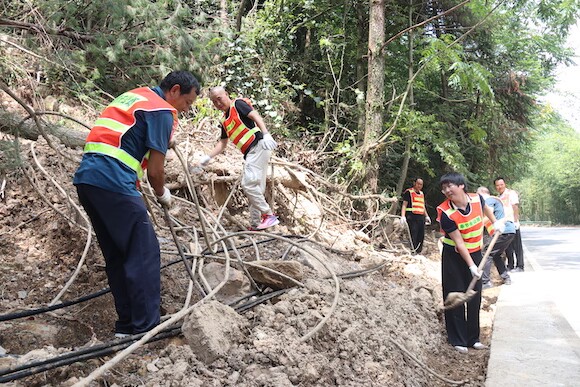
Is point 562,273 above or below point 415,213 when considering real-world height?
below

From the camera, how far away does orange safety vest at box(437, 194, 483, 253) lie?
14.0 ft

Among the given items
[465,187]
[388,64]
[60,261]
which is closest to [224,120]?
[60,261]

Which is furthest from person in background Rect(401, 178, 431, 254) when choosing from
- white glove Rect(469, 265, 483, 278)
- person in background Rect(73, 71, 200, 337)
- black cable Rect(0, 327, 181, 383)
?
black cable Rect(0, 327, 181, 383)

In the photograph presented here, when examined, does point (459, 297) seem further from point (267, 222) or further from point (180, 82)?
point (180, 82)

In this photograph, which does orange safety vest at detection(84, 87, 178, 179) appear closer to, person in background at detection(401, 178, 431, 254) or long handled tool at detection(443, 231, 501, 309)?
long handled tool at detection(443, 231, 501, 309)

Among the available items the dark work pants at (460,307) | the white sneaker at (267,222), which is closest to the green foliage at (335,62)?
the white sneaker at (267,222)

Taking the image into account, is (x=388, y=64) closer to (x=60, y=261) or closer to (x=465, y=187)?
(x=465, y=187)

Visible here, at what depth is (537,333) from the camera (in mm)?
4184

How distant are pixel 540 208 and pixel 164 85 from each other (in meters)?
58.4

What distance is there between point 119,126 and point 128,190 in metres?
0.36

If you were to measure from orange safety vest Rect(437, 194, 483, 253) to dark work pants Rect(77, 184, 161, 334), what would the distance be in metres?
2.61

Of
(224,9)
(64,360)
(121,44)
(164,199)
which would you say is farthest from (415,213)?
(64,360)

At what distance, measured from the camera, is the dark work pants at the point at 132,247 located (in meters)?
2.68

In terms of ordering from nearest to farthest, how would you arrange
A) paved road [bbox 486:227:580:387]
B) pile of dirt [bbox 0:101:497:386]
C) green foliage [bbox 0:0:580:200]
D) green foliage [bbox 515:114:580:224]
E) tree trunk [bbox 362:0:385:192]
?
1. pile of dirt [bbox 0:101:497:386]
2. paved road [bbox 486:227:580:387]
3. green foliage [bbox 0:0:580:200]
4. tree trunk [bbox 362:0:385:192]
5. green foliage [bbox 515:114:580:224]
